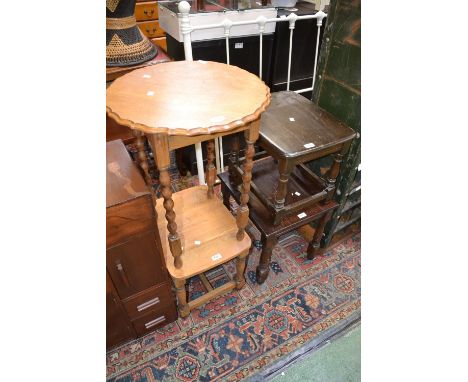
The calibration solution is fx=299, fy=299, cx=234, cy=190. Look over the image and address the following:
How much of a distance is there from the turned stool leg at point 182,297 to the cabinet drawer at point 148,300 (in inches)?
1.9

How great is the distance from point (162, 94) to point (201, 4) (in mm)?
1443

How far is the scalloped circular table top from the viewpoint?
3.43ft

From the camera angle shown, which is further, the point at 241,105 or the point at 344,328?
the point at 344,328

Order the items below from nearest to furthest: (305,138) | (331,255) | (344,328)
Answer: (305,138) < (344,328) < (331,255)

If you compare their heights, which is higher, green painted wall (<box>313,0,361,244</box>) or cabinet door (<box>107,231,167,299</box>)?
green painted wall (<box>313,0,361,244</box>)

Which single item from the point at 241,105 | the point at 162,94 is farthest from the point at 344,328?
the point at 162,94

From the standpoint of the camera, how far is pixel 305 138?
161cm

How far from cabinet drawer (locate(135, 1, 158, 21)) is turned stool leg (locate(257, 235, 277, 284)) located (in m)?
3.42

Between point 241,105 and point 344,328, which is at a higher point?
point 241,105

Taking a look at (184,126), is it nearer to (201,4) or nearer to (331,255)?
(201,4)

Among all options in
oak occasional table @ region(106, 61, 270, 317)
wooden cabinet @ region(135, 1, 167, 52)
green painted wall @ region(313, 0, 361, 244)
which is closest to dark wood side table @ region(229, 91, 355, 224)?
green painted wall @ region(313, 0, 361, 244)

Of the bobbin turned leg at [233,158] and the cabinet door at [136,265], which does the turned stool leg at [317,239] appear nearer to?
the bobbin turned leg at [233,158]

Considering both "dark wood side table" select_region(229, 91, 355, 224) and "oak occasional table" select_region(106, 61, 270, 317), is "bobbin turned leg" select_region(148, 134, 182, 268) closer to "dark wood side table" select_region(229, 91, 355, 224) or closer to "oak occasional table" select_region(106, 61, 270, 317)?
"oak occasional table" select_region(106, 61, 270, 317)

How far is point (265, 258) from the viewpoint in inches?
78.1
